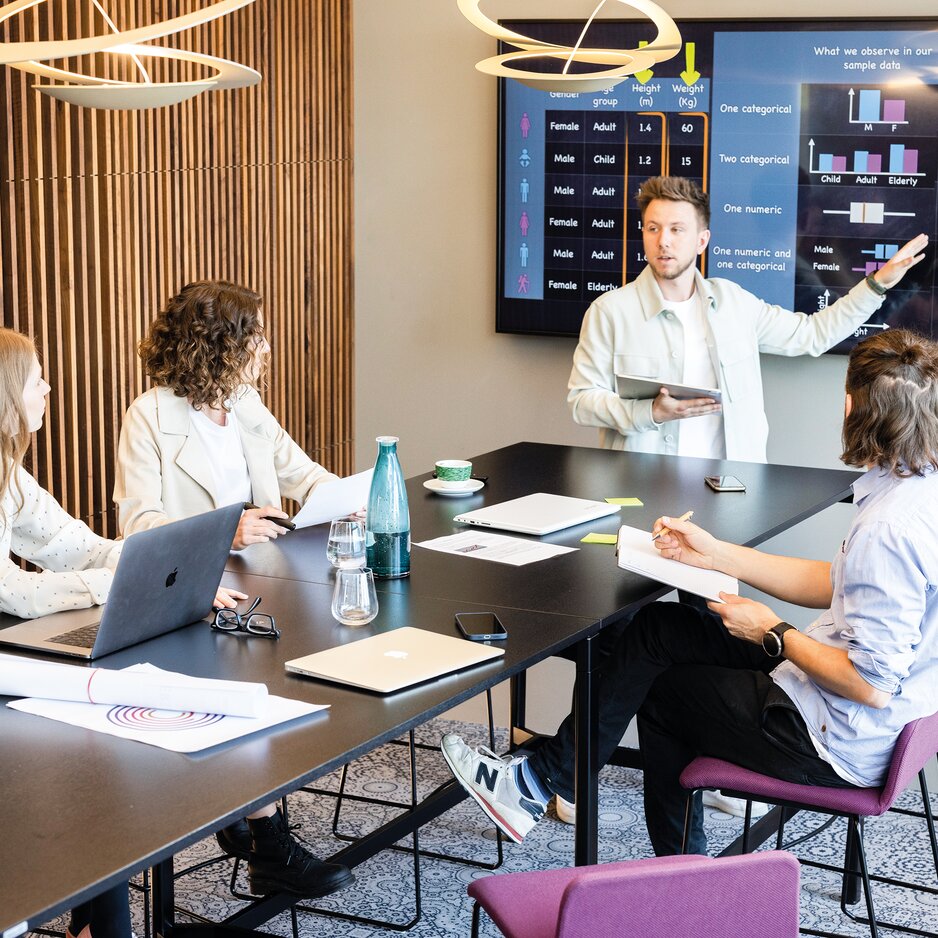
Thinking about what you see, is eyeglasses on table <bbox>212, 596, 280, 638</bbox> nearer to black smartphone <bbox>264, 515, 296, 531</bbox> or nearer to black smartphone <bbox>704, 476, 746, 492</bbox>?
black smartphone <bbox>264, 515, 296, 531</bbox>

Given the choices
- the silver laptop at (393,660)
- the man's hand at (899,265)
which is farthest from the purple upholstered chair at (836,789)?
the man's hand at (899,265)

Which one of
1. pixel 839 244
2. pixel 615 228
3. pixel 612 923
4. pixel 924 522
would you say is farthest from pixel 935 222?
pixel 612 923

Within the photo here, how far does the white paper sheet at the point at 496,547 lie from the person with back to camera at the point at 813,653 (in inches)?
11.5

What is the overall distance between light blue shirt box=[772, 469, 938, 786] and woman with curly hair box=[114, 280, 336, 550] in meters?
1.55

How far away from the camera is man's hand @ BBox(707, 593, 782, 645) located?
2.84 meters

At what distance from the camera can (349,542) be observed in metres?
2.87

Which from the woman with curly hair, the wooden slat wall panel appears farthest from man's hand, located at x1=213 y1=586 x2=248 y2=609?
the wooden slat wall panel

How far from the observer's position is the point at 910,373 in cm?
264

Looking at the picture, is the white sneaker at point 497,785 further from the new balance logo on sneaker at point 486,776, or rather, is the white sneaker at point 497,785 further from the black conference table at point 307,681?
the black conference table at point 307,681

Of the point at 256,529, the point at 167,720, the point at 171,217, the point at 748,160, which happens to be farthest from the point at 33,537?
the point at 748,160

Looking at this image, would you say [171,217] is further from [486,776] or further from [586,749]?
[586,749]

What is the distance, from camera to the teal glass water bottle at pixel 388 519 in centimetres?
300

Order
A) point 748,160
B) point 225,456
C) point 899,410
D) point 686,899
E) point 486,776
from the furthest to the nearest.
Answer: point 748,160
point 225,456
point 486,776
point 899,410
point 686,899

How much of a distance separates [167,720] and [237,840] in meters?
1.27
